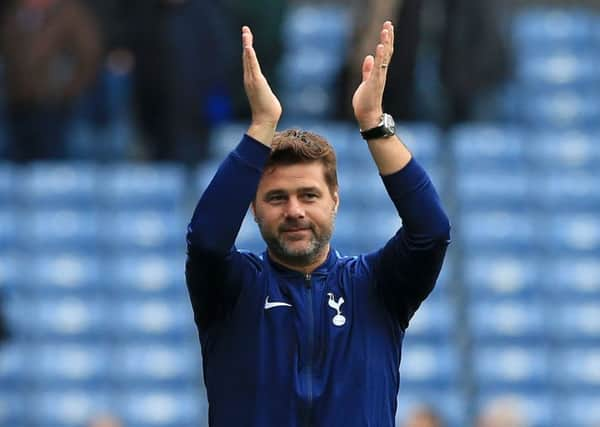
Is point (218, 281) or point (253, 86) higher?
point (253, 86)

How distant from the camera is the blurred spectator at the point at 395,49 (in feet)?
24.7

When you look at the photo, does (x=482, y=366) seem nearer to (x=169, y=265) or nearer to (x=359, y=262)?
(x=169, y=265)

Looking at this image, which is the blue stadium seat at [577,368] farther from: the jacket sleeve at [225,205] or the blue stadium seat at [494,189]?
the jacket sleeve at [225,205]

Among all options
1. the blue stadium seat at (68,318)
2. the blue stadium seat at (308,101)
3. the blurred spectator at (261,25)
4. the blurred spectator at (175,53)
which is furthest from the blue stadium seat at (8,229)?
the blue stadium seat at (308,101)

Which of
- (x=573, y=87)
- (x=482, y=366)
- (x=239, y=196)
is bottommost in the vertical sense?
(x=482, y=366)

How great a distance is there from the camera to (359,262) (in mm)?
4059

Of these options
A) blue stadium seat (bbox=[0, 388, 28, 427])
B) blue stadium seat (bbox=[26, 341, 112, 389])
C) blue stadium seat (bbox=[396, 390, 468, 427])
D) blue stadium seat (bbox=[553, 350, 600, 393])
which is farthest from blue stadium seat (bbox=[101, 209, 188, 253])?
blue stadium seat (bbox=[553, 350, 600, 393])

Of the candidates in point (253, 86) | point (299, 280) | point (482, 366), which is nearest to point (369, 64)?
point (253, 86)

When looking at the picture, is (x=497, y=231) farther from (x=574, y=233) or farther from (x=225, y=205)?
(x=225, y=205)

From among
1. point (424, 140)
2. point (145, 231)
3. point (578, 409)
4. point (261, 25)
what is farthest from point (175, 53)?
point (578, 409)

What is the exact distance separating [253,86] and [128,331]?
5.89 meters

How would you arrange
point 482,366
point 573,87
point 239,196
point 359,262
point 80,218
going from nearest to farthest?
point 239,196
point 359,262
point 482,366
point 80,218
point 573,87

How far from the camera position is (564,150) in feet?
34.3

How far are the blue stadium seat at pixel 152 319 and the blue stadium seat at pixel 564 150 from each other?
2586 millimetres
